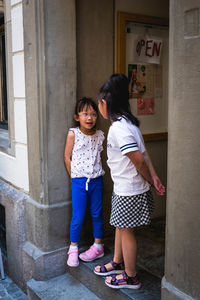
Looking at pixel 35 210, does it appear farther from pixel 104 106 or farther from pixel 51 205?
pixel 104 106

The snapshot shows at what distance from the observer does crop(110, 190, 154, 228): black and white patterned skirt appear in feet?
9.65

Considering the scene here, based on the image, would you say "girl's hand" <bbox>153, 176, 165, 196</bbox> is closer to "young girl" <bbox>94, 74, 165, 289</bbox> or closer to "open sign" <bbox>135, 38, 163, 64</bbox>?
"young girl" <bbox>94, 74, 165, 289</bbox>

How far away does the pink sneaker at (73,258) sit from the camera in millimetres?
3667

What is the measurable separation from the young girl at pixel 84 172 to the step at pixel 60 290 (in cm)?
23

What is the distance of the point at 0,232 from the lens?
17.9ft

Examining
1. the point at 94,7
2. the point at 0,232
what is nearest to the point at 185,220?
the point at 94,7

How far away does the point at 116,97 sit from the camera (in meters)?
2.95

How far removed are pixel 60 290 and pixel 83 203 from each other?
0.90 meters

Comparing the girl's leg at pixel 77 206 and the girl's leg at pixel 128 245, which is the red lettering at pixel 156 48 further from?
the girl's leg at pixel 128 245

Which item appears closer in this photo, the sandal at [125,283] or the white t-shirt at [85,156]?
the sandal at [125,283]

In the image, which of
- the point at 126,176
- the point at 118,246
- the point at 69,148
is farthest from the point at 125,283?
the point at 69,148

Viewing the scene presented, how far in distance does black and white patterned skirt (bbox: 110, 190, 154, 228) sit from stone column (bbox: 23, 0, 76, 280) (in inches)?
39.4

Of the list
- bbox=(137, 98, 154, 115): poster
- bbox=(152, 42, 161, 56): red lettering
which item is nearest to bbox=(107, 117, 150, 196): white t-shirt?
bbox=(137, 98, 154, 115): poster

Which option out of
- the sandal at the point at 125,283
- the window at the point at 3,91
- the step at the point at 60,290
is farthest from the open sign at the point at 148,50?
the step at the point at 60,290
